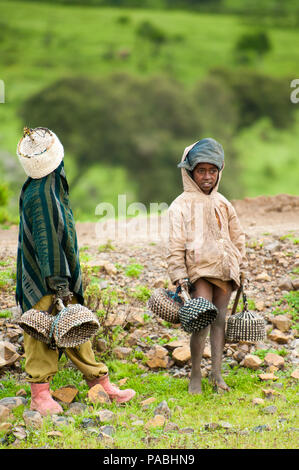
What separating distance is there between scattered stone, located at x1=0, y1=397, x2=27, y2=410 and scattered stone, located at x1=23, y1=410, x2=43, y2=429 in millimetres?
278

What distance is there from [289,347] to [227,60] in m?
25.6

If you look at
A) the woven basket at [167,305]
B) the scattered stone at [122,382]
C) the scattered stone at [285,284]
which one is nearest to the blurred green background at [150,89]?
the scattered stone at [285,284]

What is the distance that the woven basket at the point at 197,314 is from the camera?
3752 mm

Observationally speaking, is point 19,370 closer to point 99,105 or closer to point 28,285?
point 28,285

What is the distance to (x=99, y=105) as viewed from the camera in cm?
2389

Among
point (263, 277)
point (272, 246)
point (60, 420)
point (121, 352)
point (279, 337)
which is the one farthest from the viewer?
point (272, 246)

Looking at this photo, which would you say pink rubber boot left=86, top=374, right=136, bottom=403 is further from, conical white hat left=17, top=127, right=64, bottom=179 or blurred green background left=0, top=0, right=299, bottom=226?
blurred green background left=0, top=0, right=299, bottom=226

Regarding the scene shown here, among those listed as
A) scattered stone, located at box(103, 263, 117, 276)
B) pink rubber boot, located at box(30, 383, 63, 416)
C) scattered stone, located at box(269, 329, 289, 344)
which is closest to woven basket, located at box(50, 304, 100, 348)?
pink rubber boot, located at box(30, 383, 63, 416)

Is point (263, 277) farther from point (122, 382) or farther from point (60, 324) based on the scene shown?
point (60, 324)

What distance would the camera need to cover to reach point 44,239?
3.60 metres

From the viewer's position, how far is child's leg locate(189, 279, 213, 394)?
13.3ft

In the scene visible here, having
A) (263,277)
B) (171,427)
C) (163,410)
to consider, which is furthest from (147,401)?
(263,277)

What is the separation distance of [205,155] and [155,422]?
1.71 metres
